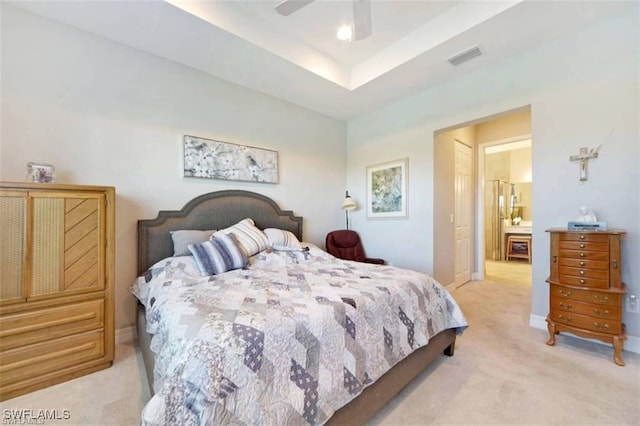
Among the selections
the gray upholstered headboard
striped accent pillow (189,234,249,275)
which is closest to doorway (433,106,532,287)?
the gray upholstered headboard

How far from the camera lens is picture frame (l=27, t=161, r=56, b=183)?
2.02m

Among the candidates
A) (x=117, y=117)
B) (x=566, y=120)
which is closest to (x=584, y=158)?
(x=566, y=120)

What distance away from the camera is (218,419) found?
1.01 metres

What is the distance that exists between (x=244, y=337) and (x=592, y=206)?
3152 mm

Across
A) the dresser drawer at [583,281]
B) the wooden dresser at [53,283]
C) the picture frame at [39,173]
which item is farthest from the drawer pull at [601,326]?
the picture frame at [39,173]

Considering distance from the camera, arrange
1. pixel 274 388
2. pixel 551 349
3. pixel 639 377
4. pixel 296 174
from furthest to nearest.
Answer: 1. pixel 296 174
2. pixel 551 349
3. pixel 639 377
4. pixel 274 388

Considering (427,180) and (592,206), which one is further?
(427,180)

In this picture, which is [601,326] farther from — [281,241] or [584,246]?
[281,241]

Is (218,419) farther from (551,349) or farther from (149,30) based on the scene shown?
(149,30)

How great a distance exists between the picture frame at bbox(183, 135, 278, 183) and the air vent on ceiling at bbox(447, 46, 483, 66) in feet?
7.77

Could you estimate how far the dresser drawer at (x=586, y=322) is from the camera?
2.11m

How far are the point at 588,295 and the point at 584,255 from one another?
33 centimetres

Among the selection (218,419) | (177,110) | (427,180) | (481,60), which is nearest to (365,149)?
(427,180)

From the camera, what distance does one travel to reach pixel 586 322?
2.23 meters
